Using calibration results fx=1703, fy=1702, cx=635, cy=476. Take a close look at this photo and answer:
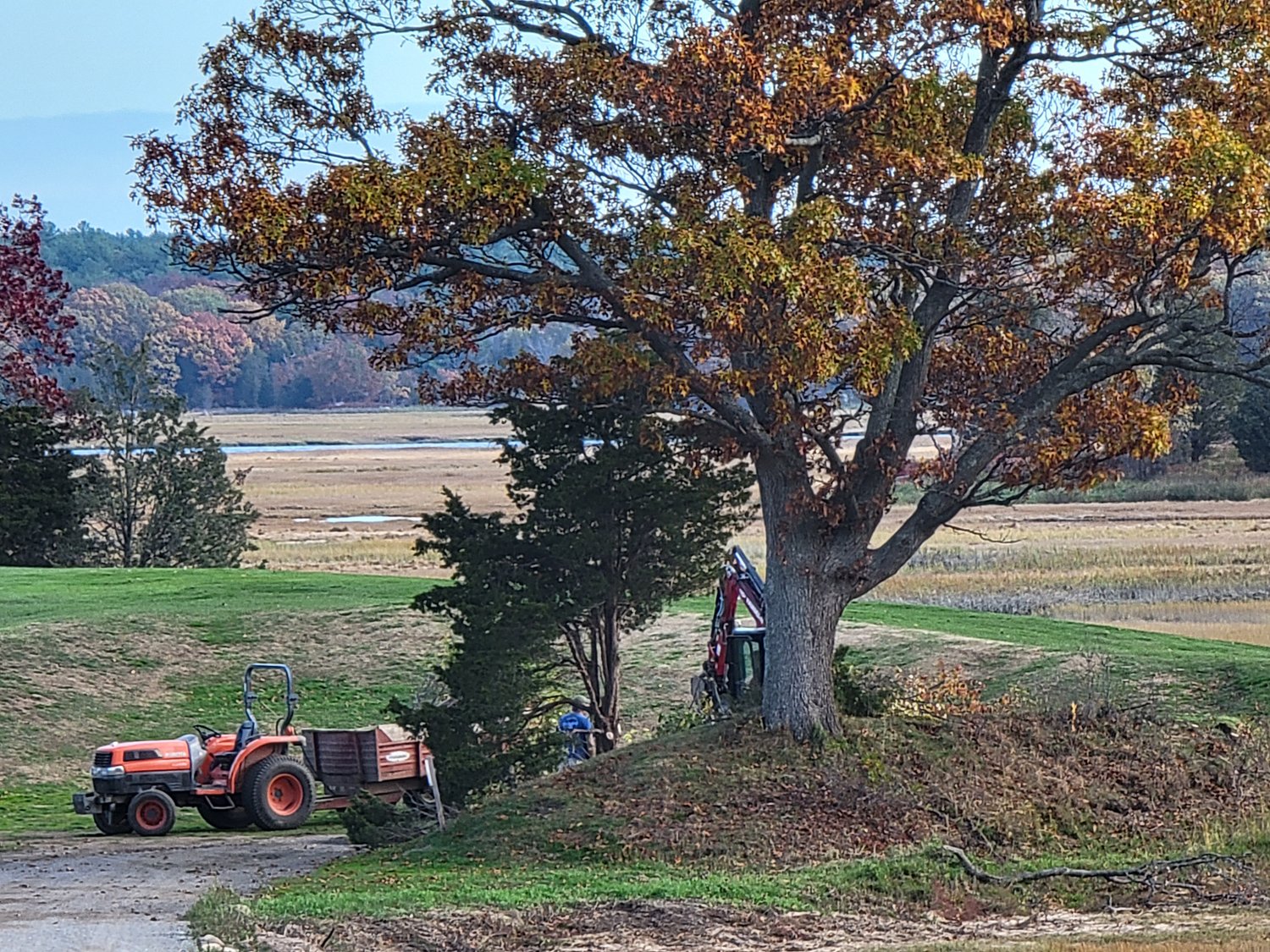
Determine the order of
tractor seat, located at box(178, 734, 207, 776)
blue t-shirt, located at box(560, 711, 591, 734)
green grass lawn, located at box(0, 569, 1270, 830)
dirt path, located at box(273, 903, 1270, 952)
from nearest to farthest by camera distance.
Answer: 1. dirt path, located at box(273, 903, 1270, 952)
2. tractor seat, located at box(178, 734, 207, 776)
3. blue t-shirt, located at box(560, 711, 591, 734)
4. green grass lawn, located at box(0, 569, 1270, 830)

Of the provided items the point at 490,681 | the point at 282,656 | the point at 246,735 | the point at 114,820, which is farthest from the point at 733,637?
the point at 282,656

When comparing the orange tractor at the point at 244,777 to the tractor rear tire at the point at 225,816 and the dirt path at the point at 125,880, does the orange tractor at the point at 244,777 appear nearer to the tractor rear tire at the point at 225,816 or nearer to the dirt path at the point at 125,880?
the tractor rear tire at the point at 225,816

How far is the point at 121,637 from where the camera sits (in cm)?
2888

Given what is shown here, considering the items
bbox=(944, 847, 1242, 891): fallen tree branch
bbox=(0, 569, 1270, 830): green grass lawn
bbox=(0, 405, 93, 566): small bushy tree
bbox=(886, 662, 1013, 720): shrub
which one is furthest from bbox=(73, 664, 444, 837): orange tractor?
bbox=(0, 405, 93, 566): small bushy tree

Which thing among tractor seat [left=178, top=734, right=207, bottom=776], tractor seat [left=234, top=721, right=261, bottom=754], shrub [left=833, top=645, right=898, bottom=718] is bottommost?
tractor seat [left=178, top=734, right=207, bottom=776]

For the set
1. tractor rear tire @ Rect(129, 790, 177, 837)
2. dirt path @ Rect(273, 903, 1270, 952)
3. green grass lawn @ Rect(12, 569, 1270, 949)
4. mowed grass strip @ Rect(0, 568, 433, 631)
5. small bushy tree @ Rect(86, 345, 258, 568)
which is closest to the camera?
dirt path @ Rect(273, 903, 1270, 952)

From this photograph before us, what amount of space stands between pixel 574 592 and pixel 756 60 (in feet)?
22.5

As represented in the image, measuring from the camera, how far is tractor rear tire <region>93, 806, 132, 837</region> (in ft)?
61.8

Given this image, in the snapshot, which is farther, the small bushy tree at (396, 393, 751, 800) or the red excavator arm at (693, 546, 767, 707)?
the red excavator arm at (693, 546, 767, 707)

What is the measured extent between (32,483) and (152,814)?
2050cm

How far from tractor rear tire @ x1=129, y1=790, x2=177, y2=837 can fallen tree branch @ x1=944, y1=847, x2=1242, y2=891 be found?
9.41 m

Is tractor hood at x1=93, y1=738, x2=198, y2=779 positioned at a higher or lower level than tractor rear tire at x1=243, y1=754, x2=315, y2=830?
higher

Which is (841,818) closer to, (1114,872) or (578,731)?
(1114,872)

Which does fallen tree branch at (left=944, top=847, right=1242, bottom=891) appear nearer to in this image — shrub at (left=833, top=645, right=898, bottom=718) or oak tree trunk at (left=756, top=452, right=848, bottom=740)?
oak tree trunk at (left=756, top=452, right=848, bottom=740)
